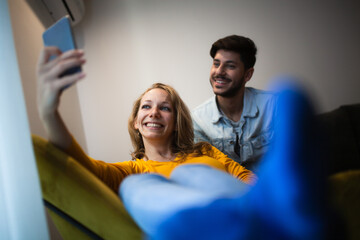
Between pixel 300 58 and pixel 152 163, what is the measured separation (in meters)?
1.65

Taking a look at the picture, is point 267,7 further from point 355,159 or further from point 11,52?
point 11,52

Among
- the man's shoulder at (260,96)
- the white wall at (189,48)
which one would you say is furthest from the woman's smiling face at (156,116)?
the man's shoulder at (260,96)

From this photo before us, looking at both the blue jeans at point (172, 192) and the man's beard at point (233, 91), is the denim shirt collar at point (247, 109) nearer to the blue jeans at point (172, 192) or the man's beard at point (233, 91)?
the man's beard at point (233, 91)

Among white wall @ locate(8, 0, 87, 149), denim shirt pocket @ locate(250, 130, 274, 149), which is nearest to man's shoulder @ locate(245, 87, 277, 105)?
denim shirt pocket @ locate(250, 130, 274, 149)

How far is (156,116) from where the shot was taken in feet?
3.26

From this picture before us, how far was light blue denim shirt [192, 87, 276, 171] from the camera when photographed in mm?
1518

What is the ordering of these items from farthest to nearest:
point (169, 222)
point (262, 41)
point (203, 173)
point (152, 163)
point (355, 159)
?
1. point (262, 41)
2. point (355, 159)
3. point (152, 163)
4. point (203, 173)
5. point (169, 222)

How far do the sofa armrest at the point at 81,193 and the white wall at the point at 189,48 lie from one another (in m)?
1.05

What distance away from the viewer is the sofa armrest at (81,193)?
1.65ft

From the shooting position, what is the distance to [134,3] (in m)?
1.80

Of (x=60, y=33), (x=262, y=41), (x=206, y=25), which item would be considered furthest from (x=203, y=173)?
(x=262, y=41)

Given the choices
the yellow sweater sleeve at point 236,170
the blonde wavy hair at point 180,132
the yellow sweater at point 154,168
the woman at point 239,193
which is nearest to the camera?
the woman at point 239,193

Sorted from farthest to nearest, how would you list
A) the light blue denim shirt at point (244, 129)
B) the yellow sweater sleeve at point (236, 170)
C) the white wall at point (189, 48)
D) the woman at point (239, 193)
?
the white wall at point (189, 48) < the light blue denim shirt at point (244, 129) < the yellow sweater sleeve at point (236, 170) < the woman at point (239, 193)

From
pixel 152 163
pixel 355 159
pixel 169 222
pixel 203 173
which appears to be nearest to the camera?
pixel 169 222
